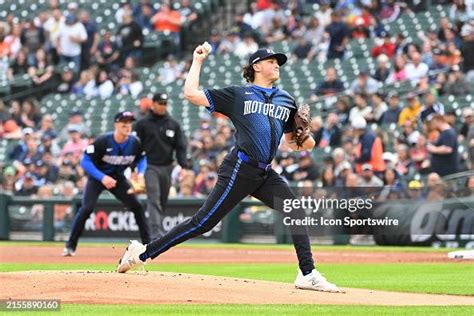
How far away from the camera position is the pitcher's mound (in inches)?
359

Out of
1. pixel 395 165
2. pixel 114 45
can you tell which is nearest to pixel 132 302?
pixel 395 165

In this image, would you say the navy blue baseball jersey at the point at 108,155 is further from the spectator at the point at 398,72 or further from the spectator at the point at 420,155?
the spectator at the point at 398,72

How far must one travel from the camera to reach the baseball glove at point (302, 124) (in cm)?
988

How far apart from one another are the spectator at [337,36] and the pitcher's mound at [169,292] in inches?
602

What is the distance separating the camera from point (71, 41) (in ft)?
96.4

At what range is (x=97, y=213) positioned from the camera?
22594 mm

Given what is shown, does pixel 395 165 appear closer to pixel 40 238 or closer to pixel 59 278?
A: pixel 40 238

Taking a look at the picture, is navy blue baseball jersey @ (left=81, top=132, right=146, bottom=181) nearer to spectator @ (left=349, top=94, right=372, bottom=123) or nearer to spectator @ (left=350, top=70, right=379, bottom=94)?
spectator @ (left=349, top=94, right=372, bottom=123)

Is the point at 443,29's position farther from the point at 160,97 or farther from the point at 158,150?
the point at 158,150

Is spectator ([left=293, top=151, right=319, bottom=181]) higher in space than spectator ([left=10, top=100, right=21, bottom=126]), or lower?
higher

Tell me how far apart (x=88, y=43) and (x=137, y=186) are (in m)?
14.0

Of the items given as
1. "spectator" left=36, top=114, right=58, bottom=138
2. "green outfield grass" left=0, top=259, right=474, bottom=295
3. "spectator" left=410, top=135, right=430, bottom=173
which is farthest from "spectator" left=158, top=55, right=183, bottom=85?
"green outfield grass" left=0, top=259, right=474, bottom=295

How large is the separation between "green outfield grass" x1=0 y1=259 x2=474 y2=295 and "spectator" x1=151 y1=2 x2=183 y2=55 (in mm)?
15097

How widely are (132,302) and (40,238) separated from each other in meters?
14.3
